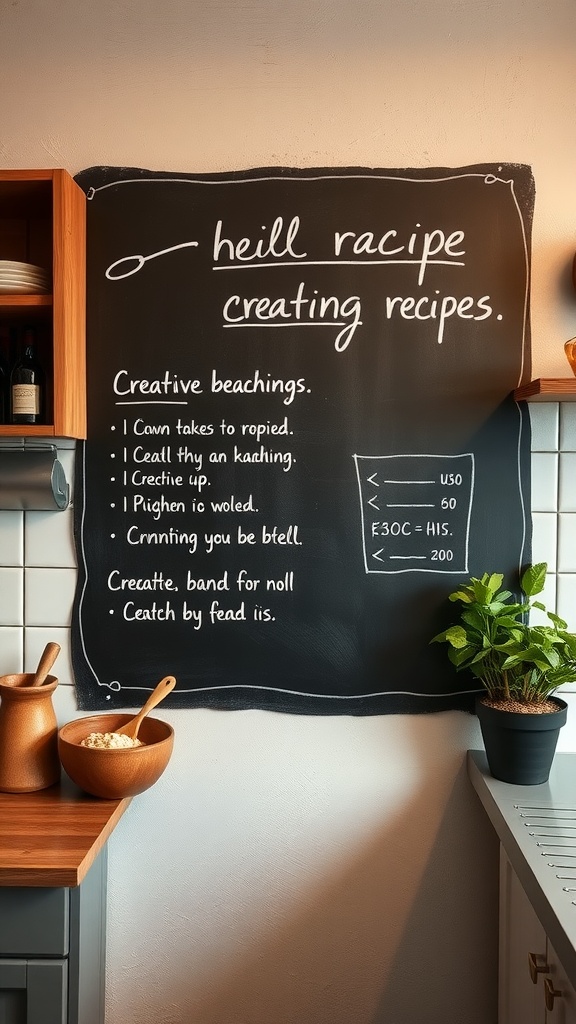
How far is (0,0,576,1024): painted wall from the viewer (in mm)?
1786

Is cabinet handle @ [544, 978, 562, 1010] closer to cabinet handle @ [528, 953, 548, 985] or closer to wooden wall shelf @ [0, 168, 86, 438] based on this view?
cabinet handle @ [528, 953, 548, 985]

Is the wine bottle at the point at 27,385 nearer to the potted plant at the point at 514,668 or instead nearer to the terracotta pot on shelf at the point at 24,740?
the terracotta pot on shelf at the point at 24,740

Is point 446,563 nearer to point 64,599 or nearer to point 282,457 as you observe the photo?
point 282,457

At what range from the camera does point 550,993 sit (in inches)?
49.6

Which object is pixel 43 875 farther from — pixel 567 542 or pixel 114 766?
pixel 567 542

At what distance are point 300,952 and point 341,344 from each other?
4.57ft

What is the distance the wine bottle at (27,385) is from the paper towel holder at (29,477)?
7 centimetres

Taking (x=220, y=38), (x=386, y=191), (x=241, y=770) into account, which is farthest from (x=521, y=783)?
(x=220, y=38)

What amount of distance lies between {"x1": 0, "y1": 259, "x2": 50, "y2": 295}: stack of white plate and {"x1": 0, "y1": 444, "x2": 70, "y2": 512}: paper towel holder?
0.33 m

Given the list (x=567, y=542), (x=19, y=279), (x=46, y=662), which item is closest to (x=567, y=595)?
(x=567, y=542)

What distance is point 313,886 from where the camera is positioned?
183 centimetres

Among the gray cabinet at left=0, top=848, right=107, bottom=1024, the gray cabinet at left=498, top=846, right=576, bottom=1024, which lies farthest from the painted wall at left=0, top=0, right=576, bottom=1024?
the gray cabinet at left=0, top=848, right=107, bottom=1024

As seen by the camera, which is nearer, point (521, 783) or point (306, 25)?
point (521, 783)

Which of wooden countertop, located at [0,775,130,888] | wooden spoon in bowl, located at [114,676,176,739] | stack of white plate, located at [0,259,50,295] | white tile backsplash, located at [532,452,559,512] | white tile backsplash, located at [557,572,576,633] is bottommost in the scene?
wooden countertop, located at [0,775,130,888]
